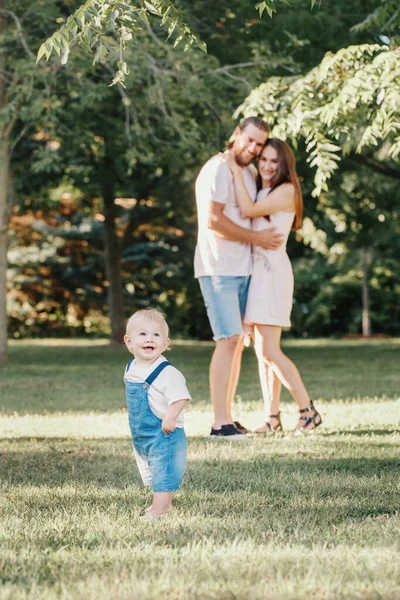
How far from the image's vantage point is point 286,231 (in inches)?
275

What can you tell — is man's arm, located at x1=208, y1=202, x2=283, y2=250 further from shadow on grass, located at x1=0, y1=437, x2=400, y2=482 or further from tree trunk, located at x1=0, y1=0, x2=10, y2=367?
tree trunk, located at x1=0, y1=0, x2=10, y2=367

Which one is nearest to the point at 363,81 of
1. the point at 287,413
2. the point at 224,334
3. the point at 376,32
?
the point at 224,334

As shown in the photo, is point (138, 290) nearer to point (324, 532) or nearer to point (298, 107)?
point (298, 107)

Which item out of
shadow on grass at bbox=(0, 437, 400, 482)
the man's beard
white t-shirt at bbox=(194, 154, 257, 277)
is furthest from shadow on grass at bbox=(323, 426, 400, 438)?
the man's beard

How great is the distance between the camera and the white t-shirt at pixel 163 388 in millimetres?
4234

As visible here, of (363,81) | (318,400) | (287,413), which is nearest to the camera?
(363,81)

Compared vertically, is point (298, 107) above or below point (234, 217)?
above

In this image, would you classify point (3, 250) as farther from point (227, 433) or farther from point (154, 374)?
point (154, 374)

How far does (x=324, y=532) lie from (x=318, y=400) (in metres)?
5.54

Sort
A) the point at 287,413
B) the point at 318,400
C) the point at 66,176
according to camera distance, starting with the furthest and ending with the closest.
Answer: the point at 66,176
the point at 318,400
the point at 287,413

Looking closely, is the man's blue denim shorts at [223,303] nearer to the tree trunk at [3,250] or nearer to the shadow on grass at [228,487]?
the shadow on grass at [228,487]

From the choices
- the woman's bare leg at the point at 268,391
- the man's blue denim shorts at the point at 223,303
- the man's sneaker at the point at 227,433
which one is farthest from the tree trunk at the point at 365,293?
the man's sneaker at the point at 227,433

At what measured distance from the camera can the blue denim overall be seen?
4.20 m

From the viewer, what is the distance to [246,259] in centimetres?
686
